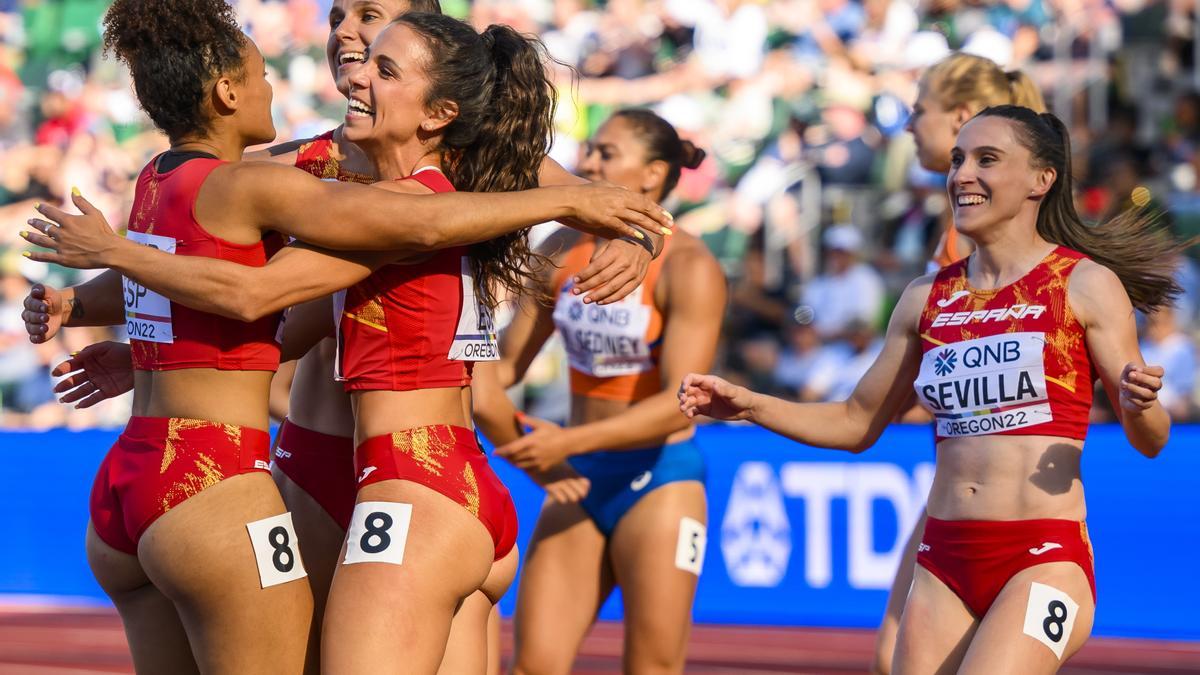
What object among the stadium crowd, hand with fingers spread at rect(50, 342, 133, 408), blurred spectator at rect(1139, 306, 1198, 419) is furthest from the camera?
the stadium crowd

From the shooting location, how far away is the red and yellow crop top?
5.87 m

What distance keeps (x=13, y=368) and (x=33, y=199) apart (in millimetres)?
2344

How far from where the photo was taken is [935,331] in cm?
444

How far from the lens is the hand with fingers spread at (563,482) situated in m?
5.49

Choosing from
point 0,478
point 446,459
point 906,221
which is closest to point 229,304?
point 446,459

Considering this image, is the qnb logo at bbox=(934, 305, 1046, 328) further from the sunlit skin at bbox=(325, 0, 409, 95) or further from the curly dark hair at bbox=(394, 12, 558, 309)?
the sunlit skin at bbox=(325, 0, 409, 95)

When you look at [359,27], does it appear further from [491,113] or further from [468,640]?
[468,640]

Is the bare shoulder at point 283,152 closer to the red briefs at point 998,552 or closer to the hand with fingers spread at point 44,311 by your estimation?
the hand with fingers spread at point 44,311

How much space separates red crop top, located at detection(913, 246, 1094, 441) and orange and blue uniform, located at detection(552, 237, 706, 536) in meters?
1.51

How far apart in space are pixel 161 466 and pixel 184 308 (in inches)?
14.5

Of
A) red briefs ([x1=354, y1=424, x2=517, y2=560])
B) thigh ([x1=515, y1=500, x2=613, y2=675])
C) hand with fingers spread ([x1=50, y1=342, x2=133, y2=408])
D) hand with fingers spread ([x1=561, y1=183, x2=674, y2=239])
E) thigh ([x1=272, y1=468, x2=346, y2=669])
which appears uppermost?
hand with fingers spread ([x1=561, y1=183, x2=674, y2=239])

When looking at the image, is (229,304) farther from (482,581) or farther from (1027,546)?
(1027,546)

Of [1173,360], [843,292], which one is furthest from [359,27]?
[843,292]

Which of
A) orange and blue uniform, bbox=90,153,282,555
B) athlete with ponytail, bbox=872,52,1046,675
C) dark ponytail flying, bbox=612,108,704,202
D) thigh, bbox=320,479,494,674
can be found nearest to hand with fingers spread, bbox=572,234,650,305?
thigh, bbox=320,479,494,674
